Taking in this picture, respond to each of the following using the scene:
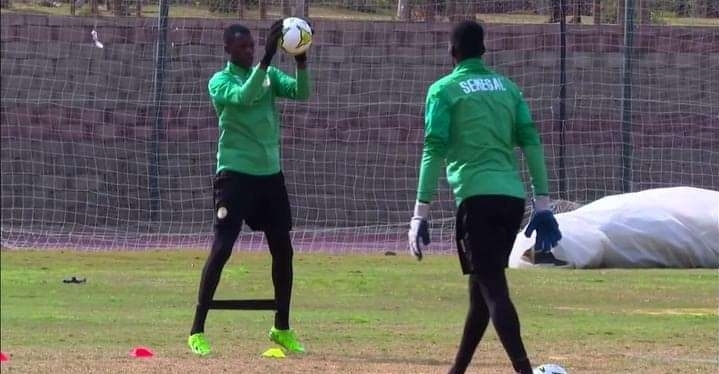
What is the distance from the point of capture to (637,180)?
74.8ft

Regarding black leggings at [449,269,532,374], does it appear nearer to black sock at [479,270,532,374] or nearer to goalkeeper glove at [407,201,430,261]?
black sock at [479,270,532,374]

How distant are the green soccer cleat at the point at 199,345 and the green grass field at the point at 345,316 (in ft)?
0.48

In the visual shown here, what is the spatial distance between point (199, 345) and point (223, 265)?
53 cm

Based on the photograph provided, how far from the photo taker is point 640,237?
62.7 ft

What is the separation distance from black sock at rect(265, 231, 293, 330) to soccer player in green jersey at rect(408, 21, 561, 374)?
1.93 meters

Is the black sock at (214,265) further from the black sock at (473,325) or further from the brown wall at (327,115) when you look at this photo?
the brown wall at (327,115)

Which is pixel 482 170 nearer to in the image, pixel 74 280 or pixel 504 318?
pixel 504 318

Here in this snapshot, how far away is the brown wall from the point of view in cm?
2253

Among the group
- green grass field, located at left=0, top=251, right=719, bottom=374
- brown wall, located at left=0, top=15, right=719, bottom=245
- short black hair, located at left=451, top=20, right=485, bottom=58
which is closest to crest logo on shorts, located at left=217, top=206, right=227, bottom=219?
green grass field, located at left=0, top=251, right=719, bottom=374

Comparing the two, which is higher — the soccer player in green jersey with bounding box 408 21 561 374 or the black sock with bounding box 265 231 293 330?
the soccer player in green jersey with bounding box 408 21 561 374

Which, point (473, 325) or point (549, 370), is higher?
point (473, 325)

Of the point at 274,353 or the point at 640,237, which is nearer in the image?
the point at 274,353

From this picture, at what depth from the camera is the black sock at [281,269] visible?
10188mm

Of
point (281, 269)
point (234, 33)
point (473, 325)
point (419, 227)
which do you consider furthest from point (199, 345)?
point (419, 227)
